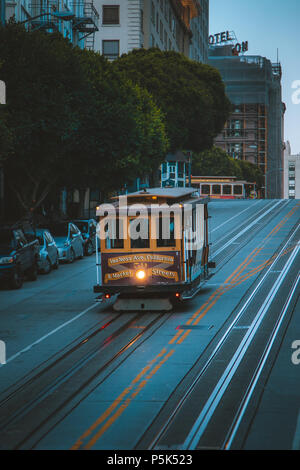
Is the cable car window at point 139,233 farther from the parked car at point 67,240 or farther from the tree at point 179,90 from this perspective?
the tree at point 179,90

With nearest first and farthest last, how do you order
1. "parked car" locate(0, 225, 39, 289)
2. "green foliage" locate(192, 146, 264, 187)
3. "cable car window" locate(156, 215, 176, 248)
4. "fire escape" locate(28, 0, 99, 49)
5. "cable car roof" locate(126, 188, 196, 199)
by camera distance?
"cable car window" locate(156, 215, 176, 248)
"cable car roof" locate(126, 188, 196, 199)
"parked car" locate(0, 225, 39, 289)
"fire escape" locate(28, 0, 99, 49)
"green foliage" locate(192, 146, 264, 187)

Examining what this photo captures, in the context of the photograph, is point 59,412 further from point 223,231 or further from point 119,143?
point 223,231

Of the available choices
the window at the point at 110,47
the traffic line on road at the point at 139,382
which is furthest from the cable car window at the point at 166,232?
the window at the point at 110,47

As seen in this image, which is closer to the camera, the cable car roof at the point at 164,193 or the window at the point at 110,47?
the cable car roof at the point at 164,193

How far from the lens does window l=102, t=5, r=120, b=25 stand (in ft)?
260

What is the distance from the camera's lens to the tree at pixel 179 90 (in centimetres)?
6681

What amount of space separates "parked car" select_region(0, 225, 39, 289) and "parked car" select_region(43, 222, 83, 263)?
15.5 ft

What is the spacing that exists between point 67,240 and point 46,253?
370cm

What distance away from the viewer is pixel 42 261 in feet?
102

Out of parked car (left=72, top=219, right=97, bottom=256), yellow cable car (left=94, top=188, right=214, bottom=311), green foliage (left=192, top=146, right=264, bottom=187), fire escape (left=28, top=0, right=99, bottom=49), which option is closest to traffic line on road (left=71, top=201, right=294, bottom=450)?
yellow cable car (left=94, top=188, right=214, bottom=311)

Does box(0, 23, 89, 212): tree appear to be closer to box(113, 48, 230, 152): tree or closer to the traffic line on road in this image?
the traffic line on road

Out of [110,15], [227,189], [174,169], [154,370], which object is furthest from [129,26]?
[154,370]

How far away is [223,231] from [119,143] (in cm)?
896

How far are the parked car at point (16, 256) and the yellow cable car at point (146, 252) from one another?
21.3 ft
